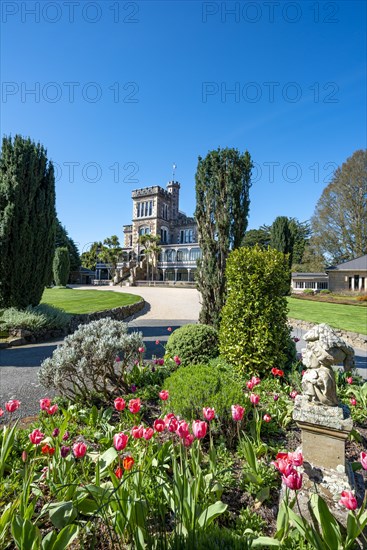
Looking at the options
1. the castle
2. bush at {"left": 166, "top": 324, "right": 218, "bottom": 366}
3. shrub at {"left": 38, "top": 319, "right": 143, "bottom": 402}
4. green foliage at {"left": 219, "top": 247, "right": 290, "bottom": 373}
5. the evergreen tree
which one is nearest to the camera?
shrub at {"left": 38, "top": 319, "right": 143, "bottom": 402}

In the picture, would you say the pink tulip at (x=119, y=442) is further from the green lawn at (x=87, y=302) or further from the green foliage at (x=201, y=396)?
the green lawn at (x=87, y=302)

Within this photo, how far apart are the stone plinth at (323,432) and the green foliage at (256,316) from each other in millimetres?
2782

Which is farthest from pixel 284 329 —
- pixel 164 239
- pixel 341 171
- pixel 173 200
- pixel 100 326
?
pixel 173 200

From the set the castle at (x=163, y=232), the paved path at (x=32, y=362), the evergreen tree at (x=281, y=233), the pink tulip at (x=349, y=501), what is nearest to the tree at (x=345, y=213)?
the evergreen tree at (x=281, y=233)

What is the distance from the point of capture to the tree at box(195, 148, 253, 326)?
7852 millimetres

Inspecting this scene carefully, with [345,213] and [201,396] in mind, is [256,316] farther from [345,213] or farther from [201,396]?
[345,213]

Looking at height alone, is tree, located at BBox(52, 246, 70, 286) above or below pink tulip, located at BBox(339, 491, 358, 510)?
above

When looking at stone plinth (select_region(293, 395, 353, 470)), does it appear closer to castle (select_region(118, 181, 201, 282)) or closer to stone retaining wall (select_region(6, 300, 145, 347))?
stone retaining wall (select_region(6, 300, 145, 347))

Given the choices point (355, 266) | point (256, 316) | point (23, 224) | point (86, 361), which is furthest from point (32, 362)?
point (355, 266)

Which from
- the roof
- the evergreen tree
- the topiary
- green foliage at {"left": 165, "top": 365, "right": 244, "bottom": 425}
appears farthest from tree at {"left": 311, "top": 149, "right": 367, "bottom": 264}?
green foliage at {"left": 165, "top": 365, "right": 244, "bottom": 425}

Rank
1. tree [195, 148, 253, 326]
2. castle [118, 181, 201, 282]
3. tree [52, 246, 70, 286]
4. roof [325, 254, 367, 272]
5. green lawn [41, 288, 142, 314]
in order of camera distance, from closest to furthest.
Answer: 1. tree [195, 148, 253, 326]
2. green lawn [41, 288, 142, 314]
3. roof [325, 254, 367, 272]
4. tree [52, 246, 70, 286]
5. castle [118, 181, 201, 282]

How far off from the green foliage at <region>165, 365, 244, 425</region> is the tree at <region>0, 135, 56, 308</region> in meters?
8.95

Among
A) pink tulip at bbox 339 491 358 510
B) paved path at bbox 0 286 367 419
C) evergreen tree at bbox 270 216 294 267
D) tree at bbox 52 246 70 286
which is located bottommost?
paved path at bbox 0 286 367 419

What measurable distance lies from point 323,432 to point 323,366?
1.78ft
